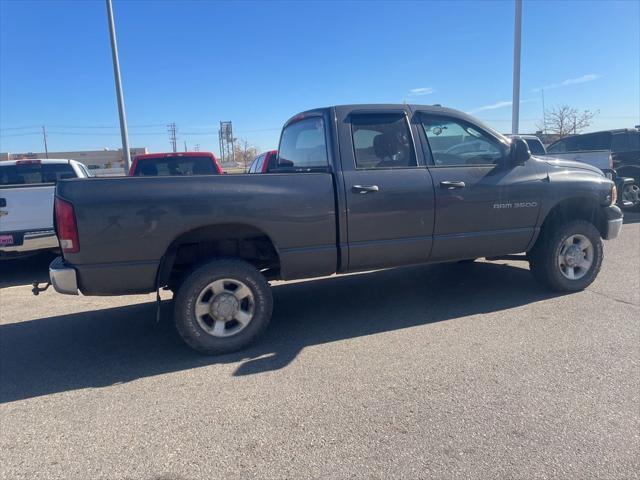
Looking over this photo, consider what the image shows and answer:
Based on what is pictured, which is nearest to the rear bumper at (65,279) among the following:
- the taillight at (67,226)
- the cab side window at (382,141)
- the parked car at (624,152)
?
the taillight at (67,226)

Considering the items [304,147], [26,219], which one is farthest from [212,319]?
[26,219]

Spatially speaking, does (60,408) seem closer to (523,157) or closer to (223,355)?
(223,355)

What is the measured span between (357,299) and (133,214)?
275 centimetres

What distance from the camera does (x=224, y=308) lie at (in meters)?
4.09

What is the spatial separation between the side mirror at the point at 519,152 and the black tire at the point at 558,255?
93 centimetres

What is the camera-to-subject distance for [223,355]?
13.4 feet

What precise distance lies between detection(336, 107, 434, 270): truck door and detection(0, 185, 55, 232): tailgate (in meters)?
4.72

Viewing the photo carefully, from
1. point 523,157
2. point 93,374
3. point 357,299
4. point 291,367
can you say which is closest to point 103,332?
point 93,374

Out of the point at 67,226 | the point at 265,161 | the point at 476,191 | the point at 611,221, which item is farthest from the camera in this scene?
the point at 265,161

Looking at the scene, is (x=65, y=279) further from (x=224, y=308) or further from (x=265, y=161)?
(x=265, y=161)

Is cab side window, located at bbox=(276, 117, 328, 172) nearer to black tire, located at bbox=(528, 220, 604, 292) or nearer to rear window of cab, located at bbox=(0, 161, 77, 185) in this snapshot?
black tire, located at bbox=(528, 220, 604, 292)

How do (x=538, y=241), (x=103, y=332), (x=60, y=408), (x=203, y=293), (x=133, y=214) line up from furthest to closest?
(x=538, y=241)
(x=103, y=332)
(x=203, y=293)
(x=133, y=214)
(x=60, y=408)

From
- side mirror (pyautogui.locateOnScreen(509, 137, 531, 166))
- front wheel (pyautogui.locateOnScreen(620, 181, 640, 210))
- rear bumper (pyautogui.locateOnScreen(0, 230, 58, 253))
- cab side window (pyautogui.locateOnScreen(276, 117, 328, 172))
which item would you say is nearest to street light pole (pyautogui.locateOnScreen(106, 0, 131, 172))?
rear bumper (pyautogui.locateOnScreen(0, 230, 58, 253))

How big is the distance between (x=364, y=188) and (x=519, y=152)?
1855 millimetres
